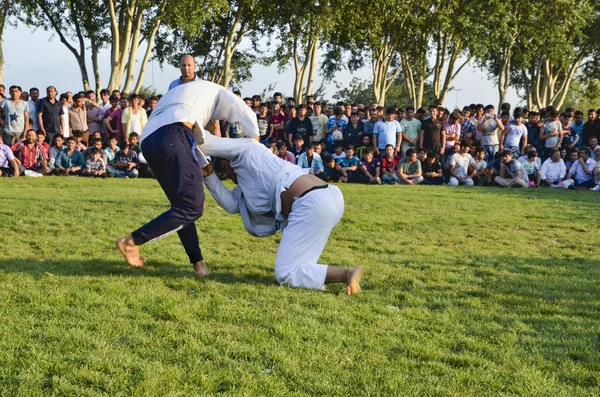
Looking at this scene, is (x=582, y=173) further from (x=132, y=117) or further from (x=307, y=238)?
(x=307, y=238)

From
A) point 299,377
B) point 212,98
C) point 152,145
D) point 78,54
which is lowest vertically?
point 299,377

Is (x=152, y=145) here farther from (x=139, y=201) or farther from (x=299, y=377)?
(x=139, y=201)

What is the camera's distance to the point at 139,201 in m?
11.0

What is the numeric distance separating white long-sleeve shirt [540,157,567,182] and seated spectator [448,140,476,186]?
183 centimetres

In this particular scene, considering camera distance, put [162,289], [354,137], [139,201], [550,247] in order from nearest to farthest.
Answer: [162,289]
[550,247]
[139,201]
[354,137]

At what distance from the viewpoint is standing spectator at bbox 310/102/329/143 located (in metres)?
17.7

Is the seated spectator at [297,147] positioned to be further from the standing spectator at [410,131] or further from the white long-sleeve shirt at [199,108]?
the white long-sleeve shirt at [199,108]

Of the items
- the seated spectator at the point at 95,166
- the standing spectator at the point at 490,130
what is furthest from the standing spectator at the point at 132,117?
the standing spectator at the point at 490,130

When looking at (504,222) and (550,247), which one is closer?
(550,247)

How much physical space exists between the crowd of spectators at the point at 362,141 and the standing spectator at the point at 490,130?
0.03 meters

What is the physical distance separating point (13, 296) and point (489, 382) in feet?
10.9

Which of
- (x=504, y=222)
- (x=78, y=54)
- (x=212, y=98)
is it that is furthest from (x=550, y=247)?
(x=78, y=54)

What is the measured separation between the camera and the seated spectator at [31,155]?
15.6 m

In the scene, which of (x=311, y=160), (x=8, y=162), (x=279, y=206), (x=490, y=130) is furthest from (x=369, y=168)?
(x=279, y=206)
